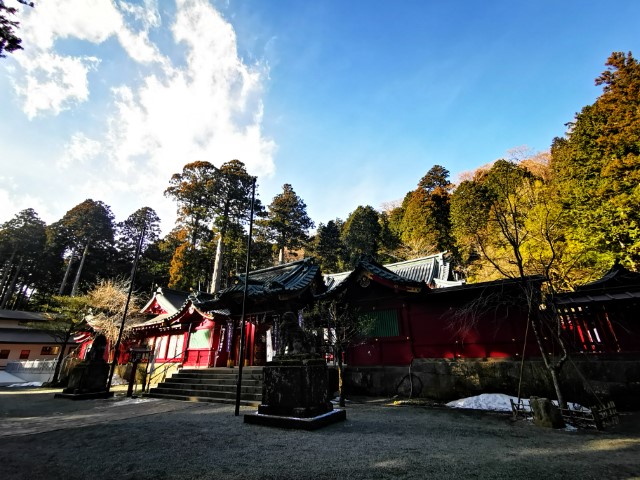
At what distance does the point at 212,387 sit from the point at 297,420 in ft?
24.5

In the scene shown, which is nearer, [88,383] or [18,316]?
[88,383]

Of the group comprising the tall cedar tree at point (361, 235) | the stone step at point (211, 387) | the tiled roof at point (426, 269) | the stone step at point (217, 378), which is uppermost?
the tall cedar tree at point (361, 235)

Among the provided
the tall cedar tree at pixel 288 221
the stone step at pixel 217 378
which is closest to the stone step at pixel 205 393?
the stone step at pixel 217 378

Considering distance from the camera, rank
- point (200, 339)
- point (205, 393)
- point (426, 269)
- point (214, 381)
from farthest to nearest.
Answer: point (426, 269), point (200, 339), point (214, 381), point (205, 393)

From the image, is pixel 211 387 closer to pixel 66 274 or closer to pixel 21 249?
pixel 66 274

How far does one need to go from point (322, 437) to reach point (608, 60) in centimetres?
2835

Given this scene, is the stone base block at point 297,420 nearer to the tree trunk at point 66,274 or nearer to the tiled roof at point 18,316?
the tiled roof at point 18,316

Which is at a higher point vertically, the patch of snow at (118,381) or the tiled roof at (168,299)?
the tiled roof at (168,299)

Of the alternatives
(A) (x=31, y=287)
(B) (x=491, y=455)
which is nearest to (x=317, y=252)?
(B) (x=491, y=455)

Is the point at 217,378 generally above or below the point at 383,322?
below

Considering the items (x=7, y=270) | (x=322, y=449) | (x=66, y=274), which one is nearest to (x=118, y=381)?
(x=322, y=449)

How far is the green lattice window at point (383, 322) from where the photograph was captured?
39.3 feet

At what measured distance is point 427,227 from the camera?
37.2 metres

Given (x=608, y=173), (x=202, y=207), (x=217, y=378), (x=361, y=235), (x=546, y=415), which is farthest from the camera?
(x=361, y=235)
